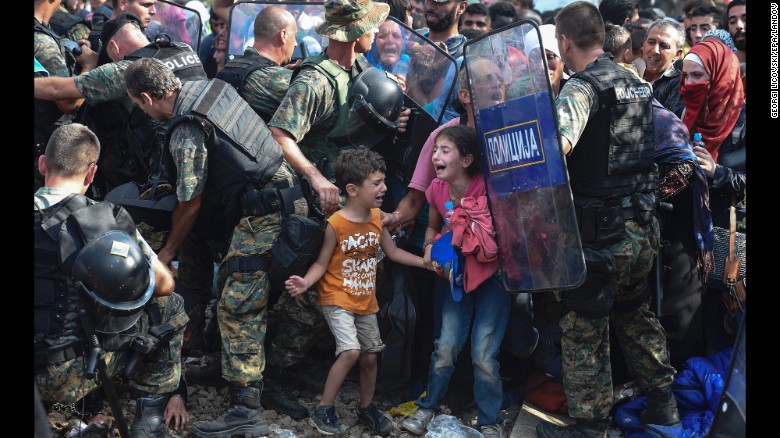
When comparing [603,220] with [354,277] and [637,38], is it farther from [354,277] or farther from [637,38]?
[637,38]

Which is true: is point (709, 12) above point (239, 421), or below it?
above

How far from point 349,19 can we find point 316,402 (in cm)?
211

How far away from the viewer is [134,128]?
505 cm

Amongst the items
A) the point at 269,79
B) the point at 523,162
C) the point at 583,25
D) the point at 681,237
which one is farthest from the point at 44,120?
the point at 681,237

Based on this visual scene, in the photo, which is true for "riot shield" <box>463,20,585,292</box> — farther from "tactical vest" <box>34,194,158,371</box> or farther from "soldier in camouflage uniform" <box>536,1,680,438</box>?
"tactical vest" <box>34,194,158,371</box>

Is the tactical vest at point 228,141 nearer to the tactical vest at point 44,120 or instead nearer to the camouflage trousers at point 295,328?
the camouflage trousers at point 295,328

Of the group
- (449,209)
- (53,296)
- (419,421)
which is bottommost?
(419,421)

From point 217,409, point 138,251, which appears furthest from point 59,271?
point 217,409

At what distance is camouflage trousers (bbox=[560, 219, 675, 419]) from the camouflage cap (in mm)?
1754

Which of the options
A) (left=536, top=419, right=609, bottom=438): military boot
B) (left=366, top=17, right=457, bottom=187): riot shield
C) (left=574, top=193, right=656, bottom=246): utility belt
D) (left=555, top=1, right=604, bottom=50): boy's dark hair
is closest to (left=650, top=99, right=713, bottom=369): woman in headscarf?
(left=574, top=193, right=656, bottom=246): utility belt

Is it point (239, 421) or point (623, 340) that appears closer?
point (239, 421)

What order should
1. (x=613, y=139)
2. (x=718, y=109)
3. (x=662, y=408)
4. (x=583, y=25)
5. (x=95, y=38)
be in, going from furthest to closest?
(x=95, y=38) → (x=718, y=109) → (x=662, y=408) → (x=583, y=25) → (x=613, y=139)

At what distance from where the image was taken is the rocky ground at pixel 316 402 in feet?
14.7

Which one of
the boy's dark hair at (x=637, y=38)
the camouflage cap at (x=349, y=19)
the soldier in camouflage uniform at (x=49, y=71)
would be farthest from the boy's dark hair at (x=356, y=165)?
the boy's dark hair at (x=637, y=38)
